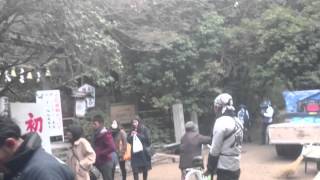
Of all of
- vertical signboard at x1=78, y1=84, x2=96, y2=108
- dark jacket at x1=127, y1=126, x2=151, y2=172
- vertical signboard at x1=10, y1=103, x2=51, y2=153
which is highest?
vertical signboard at x1=78, y1=84, x2=96, y2=108

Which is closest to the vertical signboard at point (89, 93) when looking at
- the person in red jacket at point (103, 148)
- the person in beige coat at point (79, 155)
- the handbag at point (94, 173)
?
the person in red jacket at point (103, 148)

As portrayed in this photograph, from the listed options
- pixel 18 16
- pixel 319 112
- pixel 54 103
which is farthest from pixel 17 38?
pixel 319 112

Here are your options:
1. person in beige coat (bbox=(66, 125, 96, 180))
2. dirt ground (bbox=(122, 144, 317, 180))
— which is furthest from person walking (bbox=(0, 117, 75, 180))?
dirt ground (bbox=(122, 144, 317, 180))

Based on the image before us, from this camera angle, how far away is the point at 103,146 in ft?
28.8

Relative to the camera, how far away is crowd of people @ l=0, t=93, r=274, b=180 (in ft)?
9.34

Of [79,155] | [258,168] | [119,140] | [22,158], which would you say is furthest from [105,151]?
[258,168]

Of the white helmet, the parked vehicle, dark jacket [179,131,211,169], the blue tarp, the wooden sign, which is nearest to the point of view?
the white helmet

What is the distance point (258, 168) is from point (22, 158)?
11820mm

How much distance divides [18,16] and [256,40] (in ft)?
41.3

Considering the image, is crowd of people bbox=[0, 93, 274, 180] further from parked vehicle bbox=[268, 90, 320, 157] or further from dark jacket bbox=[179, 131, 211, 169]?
parked vehicle bbox=[268, 90, 320, 157]

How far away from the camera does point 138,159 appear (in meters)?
11.3

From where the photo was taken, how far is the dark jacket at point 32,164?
281 centimetres

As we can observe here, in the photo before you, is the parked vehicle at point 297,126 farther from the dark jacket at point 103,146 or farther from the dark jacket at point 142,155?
the dark jacket at point 103,146

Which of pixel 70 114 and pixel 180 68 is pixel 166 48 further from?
pixel 70 114
